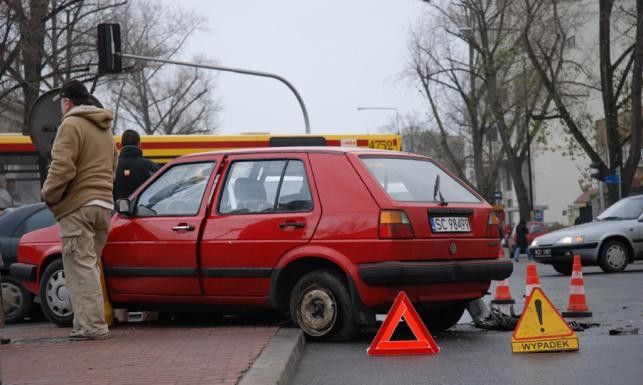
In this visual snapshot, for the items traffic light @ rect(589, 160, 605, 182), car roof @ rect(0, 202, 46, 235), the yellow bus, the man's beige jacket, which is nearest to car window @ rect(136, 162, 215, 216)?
the man's beige jacket

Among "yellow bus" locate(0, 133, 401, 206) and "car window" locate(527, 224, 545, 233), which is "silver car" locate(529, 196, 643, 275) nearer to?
"yellow bus" locate(0, 133, 401, 206)

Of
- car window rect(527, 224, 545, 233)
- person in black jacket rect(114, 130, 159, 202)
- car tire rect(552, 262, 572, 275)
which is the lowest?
car window rect(527, 224, 545, 233)

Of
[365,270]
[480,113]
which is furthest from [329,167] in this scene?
[480,113]

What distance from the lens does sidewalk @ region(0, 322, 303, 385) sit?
278 inches

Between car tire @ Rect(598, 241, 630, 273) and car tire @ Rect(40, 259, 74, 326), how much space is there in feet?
43.1

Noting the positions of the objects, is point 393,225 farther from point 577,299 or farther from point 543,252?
point 543,252

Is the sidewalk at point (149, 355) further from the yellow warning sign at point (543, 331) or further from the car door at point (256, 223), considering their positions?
the yellow warning sign at point (543, 331)

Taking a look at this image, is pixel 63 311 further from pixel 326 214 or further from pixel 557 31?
pixel 557 31

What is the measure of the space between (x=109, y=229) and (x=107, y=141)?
811 millimetres

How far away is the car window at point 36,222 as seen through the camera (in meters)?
13.9

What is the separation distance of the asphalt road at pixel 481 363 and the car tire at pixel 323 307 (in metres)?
0.12

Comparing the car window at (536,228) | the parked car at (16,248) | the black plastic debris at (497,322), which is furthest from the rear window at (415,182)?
the car window at (536,228)

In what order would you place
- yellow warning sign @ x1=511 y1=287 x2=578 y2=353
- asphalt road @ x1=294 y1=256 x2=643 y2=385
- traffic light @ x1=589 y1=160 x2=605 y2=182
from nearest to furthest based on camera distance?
1. asphalt road @ x1=294 y1=256 x2=643 y2=385
2. yellow warning sign @ x1=511 y1=287 x2=578 y2=353
3. traffic light @ x1=589 y1=160 x2=605 y2=182

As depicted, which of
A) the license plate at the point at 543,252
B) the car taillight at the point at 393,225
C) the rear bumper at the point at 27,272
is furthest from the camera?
the license plate at the point at 543,252
